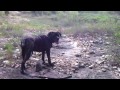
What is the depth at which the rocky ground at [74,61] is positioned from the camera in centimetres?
402

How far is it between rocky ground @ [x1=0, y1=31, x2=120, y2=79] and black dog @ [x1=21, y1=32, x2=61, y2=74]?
155mm

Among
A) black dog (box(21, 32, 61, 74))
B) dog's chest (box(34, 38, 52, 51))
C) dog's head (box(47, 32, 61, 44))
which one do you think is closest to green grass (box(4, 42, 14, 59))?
black dog (box(21, 32, 61, 74))

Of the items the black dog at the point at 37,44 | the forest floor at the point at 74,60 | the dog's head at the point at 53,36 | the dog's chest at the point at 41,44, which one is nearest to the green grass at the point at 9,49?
the forest floor at the point at 74,60

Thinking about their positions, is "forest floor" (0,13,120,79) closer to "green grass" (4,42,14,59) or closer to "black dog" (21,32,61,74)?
"green grass" (4,42,14,59)

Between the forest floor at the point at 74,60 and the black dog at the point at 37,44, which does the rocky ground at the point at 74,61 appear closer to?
the forest floor at the point at 74,60

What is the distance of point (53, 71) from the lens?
4098 millimetres

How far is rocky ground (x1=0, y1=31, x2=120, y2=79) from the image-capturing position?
4020 millimetres

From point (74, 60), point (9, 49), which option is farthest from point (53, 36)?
point (9, 49)

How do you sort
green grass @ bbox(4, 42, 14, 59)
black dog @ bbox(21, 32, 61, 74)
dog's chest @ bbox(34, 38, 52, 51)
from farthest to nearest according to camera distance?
green grass @ bbox(4, 42, 14, 59) < dog's chest @ bbox(34, 38, 52, 51) < black dog @ bbox(21, 32, 61, 74)

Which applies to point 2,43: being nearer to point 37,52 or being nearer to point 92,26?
point 37,52

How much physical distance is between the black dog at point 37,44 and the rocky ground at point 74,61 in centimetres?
15
